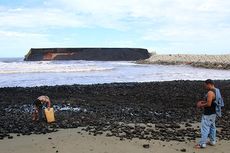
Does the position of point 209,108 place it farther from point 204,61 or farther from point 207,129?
point 204,61

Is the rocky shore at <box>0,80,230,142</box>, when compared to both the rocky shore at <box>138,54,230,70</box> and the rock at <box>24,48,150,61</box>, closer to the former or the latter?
the rocky shore at <box>138,54,230,70</box>

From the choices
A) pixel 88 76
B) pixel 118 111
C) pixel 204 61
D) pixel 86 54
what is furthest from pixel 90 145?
pixel 86 54

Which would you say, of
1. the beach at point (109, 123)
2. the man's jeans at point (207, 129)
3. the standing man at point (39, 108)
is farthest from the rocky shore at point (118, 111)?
the man's jeans at point (207, 129)

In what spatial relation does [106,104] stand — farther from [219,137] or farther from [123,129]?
[219,137]

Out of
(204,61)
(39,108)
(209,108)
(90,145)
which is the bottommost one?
(90,145)

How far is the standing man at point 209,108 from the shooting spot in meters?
9.99

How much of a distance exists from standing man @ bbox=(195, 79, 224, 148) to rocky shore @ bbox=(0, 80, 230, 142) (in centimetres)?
88

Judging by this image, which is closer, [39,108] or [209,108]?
[209,108]

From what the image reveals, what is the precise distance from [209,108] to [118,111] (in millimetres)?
6327

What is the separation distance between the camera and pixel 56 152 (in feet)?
31.8

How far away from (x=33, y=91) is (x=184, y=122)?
38.7 feet

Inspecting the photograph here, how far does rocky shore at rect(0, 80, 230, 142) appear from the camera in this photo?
1199cm

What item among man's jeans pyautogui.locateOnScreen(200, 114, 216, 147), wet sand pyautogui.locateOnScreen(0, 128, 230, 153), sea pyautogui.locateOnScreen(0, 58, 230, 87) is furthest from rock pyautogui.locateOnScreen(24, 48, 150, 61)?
man's jeans pyautogui.locateOnScreen(200, 114, 216, 147)

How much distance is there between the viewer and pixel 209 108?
400 inches
